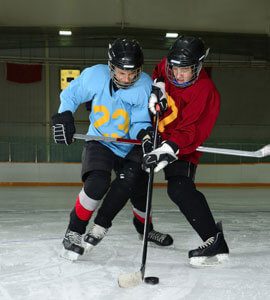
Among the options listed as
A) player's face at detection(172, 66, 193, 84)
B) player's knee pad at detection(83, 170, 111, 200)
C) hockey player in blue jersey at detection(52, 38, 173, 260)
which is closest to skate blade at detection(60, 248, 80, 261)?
hockey player in blue jersey at detection(52, 38, 173, 260)

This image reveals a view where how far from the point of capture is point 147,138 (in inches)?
77.6

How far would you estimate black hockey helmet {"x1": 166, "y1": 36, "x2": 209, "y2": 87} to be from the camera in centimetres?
188

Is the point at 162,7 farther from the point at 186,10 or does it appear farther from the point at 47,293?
the point at 47,293

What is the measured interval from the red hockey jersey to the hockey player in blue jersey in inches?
3.6

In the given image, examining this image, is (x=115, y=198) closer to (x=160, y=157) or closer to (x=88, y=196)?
(x=88, y=196)

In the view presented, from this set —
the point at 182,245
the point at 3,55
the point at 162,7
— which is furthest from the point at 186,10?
the point at 182,245

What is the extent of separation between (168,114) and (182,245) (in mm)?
663

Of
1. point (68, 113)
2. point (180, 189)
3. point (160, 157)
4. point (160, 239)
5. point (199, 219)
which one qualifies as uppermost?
point (68, 113)

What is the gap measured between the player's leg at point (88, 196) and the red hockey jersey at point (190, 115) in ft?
0.95

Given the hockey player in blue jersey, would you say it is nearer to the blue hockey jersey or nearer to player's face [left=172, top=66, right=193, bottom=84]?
the blue hockey jersey

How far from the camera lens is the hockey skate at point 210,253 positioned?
1.86m

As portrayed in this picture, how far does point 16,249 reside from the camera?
2182mm

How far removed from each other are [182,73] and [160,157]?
0.36 meters

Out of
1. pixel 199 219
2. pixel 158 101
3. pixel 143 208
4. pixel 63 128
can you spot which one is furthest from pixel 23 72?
pixel 199 219
